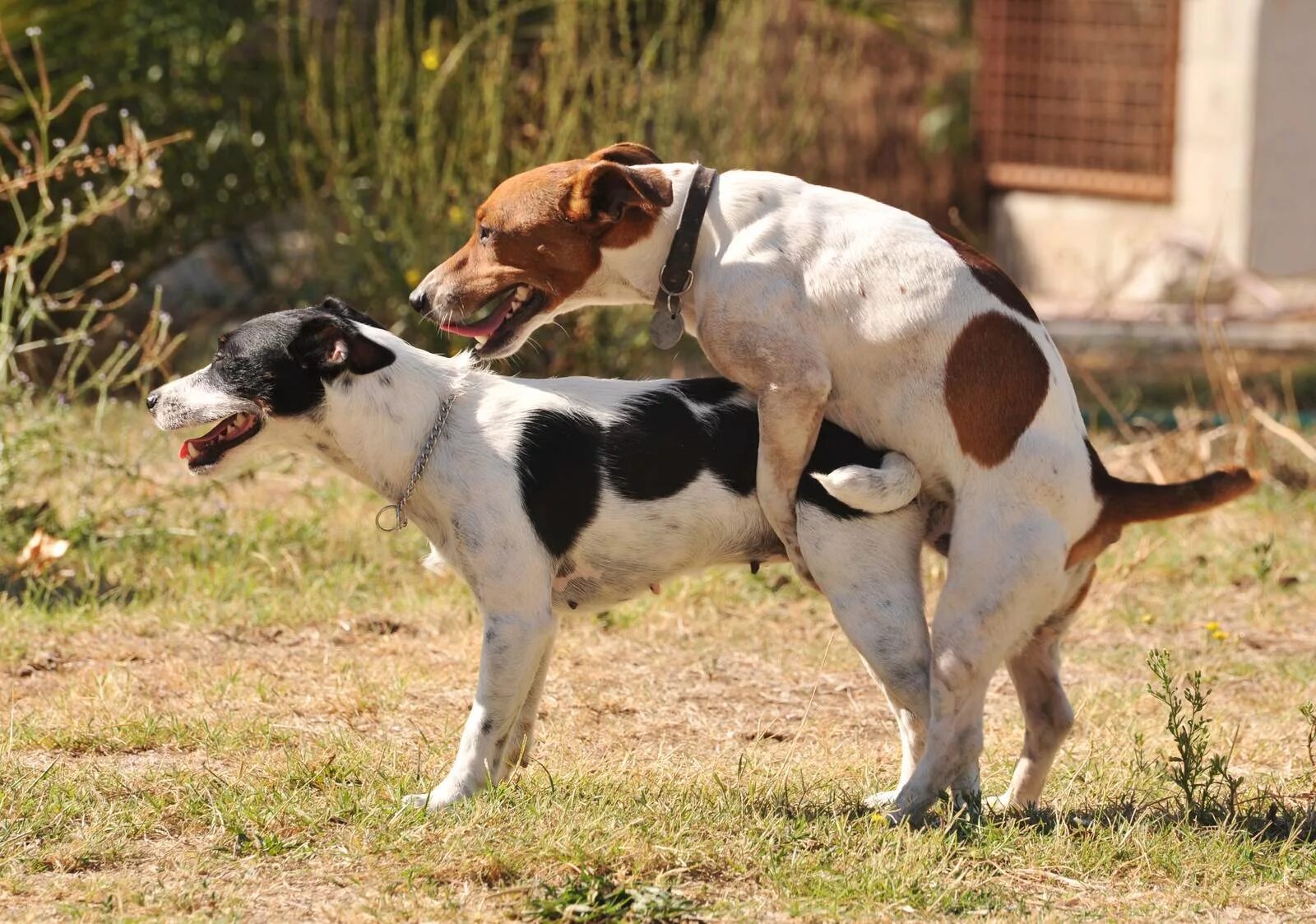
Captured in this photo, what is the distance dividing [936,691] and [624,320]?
15.2ft

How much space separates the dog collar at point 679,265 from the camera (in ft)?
13.9

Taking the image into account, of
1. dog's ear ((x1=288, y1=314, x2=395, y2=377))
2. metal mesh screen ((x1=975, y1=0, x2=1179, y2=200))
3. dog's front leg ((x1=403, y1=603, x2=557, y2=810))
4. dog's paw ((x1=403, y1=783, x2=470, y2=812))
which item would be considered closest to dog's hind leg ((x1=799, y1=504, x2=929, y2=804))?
dog's front leg ((x1=403, y1=603, x2=557, y2=810))

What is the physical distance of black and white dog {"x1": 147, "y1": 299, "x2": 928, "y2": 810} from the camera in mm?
4168

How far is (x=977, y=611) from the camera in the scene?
403 centimetres

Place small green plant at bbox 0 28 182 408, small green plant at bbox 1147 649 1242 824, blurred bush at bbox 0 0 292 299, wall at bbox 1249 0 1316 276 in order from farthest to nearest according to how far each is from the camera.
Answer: wall at bbox 1249 0 1316 276
blurred bush at bbox 0 0 292 299
small green plant at bbox 0 28 182 408
small green plant at bbox 1147 649 1242 824

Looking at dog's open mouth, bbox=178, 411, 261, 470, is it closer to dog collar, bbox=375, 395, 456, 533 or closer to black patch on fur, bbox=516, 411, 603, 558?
dog collar, bbox=375, 395, 456, 533

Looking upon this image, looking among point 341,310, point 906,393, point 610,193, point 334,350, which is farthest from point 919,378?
point 341,310

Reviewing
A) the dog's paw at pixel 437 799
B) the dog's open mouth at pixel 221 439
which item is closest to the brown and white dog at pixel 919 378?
the dog's open mouth at pixel 221 439

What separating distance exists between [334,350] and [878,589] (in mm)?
1424

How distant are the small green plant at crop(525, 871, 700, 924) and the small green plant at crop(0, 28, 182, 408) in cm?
295

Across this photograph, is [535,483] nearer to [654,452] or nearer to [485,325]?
[654,452]

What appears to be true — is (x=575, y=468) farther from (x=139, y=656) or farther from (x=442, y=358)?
(x=139, y=656)

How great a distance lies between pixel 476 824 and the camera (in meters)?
3.92

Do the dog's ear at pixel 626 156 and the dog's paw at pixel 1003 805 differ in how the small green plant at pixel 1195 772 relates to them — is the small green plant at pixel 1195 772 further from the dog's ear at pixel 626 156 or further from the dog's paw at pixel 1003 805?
the dog's ear at pixel 626 156
